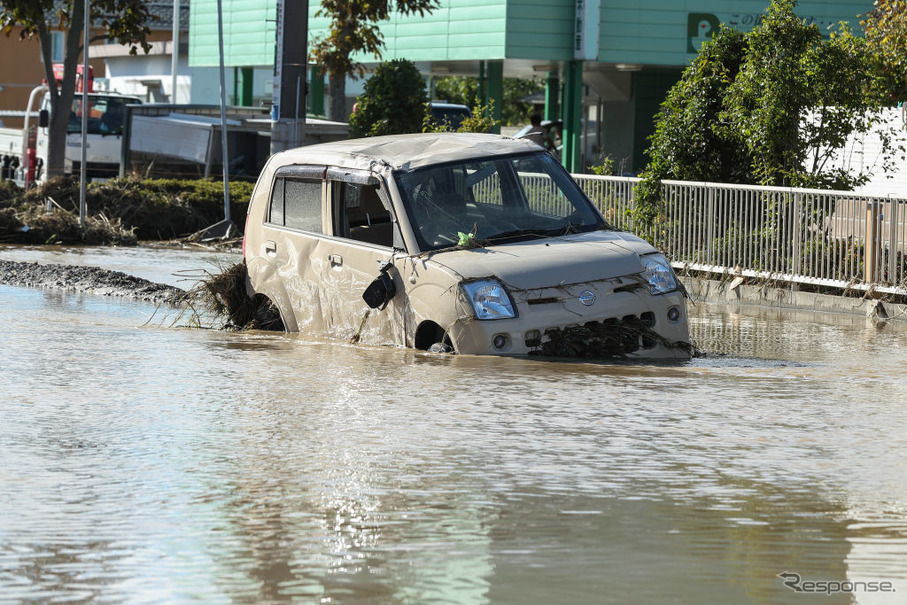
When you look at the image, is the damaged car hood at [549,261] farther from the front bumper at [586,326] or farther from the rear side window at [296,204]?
the rear side window at [296,204]

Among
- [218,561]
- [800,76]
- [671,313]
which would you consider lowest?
[218,561]

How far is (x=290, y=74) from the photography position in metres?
16.9

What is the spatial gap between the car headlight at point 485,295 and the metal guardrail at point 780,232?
651cm

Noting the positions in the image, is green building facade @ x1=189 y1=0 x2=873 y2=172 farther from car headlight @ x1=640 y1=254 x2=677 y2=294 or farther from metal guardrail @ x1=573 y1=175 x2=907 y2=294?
car headlight @ x1=640 y1=254 x2=677 y2=294

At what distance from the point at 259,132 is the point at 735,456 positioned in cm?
2255

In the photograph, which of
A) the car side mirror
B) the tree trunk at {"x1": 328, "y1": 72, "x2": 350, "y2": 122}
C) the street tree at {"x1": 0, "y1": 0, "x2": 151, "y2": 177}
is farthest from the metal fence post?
the tree trunk at {"x1": 328, "y1": 72, "x2": 350, "y2": 122}

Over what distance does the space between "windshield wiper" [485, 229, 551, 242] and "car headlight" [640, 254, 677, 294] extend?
775mm

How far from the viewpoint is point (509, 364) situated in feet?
29.2

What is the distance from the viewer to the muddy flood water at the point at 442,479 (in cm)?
459

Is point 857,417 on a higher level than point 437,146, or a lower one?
lower

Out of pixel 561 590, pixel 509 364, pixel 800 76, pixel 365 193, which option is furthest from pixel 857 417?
pixel 800 76

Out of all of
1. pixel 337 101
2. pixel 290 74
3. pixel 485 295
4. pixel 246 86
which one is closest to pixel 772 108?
pixel 290 74

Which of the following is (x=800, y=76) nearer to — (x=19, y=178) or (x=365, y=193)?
(x=365, y=193)

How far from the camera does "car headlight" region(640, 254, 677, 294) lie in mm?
9531
